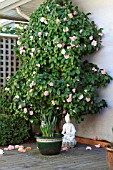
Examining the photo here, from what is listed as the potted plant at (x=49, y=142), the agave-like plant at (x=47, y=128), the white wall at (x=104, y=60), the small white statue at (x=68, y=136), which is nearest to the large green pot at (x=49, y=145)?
the potted plant at (x=49, y=142)

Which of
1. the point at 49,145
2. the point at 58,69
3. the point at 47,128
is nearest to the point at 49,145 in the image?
the point at 49,145

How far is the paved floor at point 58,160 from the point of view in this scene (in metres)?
4.63

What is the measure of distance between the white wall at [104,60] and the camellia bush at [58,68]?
12 centimetres

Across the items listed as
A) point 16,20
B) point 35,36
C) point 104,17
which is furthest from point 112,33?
point 16,20

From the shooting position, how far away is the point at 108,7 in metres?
6.10

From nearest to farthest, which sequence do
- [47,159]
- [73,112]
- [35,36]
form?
[47,159]
[73,112]
[35,36]

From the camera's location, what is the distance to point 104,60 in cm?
618

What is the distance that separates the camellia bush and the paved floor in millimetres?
759

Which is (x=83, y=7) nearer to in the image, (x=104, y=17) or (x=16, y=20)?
(x=104, y=17)

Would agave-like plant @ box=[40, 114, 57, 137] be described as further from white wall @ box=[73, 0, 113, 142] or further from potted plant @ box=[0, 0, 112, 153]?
white wall @ box=[73, 0, 113, 142]

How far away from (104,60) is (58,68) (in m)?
0.89

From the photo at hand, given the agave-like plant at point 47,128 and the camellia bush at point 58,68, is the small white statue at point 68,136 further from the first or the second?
the agave-like plant at point 47,128

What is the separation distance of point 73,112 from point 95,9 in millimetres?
2061

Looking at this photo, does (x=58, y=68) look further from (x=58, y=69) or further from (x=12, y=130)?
(x=12, y=130)
